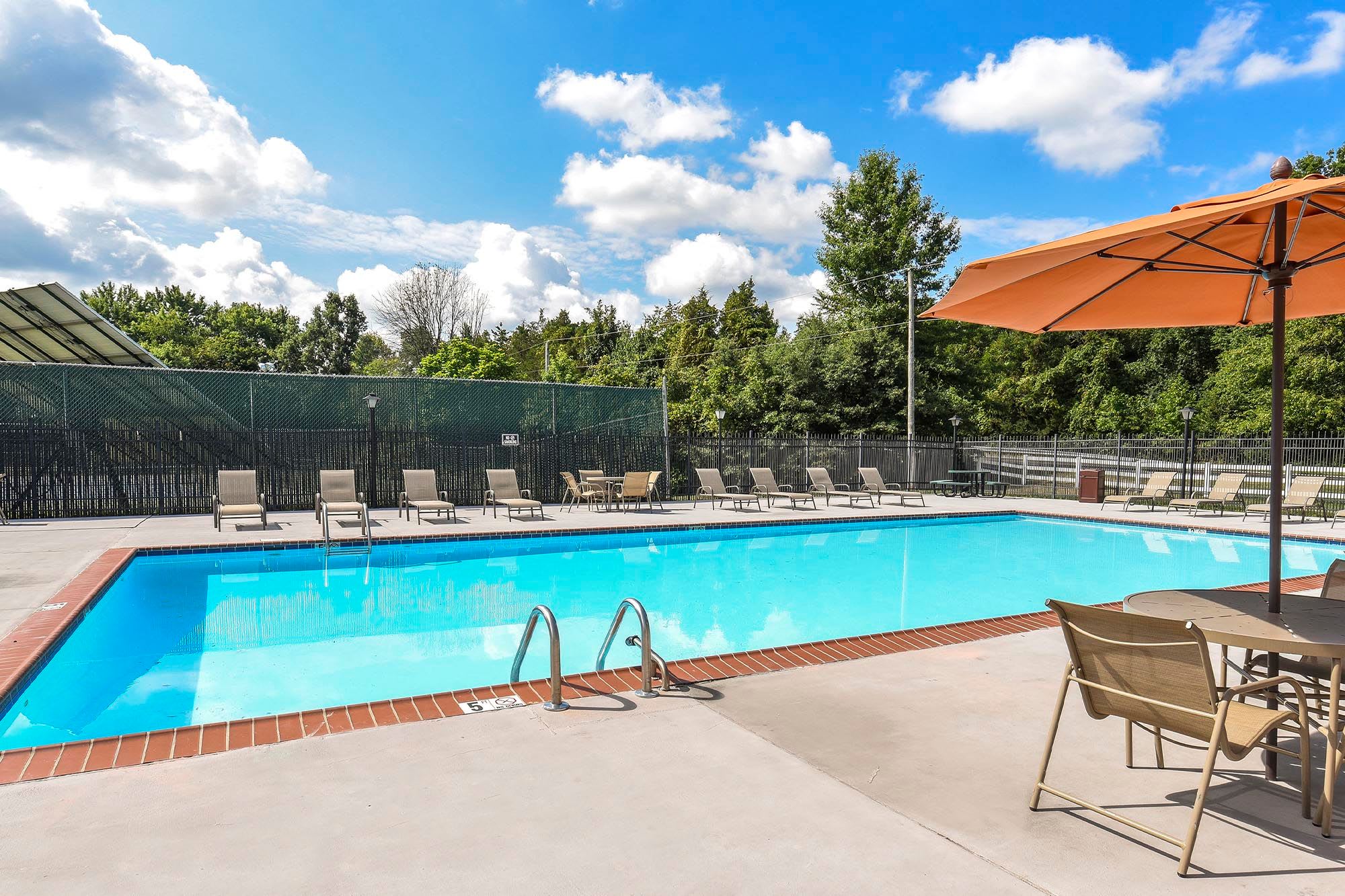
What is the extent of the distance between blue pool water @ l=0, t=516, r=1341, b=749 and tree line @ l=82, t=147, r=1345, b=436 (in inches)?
530

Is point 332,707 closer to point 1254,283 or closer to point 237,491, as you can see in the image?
point 1254,283

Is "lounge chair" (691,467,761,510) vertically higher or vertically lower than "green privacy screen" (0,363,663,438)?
lower

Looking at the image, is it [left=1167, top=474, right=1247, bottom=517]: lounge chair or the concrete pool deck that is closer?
the concrete pool deck

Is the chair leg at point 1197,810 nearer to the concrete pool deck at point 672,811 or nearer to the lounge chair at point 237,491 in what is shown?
the concrete pool deck at point 672,811

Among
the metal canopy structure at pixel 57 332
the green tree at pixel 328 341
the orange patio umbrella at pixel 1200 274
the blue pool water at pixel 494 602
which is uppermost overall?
the green tree at pixel 328 341

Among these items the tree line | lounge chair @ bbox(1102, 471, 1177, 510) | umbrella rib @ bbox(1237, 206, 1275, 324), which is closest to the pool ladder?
umbrella rib @ bbox(1237, 206, 1275, 324)

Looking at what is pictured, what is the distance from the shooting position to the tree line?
2564cm

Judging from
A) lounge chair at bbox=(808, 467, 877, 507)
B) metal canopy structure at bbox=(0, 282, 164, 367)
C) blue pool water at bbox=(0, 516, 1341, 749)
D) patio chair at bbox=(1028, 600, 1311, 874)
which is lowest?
blue pool water at bbox=(0, 516, 1341, 749)

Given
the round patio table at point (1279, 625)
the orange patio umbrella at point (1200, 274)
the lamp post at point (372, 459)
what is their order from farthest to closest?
the lamp post at point (372, 459) < the orange patio umbrella at point (1200, 274) < the round patio table at point (1279, 625)

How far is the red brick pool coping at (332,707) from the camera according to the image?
290 cm

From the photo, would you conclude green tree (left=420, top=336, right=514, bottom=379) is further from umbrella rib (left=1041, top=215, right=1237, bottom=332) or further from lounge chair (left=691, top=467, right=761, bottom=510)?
umbrella rib (left=1041, top=215, right=1237, bottom=332)

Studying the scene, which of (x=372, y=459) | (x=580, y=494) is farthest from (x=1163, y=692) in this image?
(x=372, y=459)

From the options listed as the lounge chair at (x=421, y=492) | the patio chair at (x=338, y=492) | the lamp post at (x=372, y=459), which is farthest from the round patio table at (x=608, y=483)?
the patio chair at (x=338, y=492)

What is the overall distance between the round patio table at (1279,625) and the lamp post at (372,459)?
1336 cm
